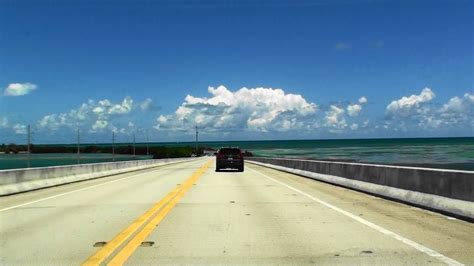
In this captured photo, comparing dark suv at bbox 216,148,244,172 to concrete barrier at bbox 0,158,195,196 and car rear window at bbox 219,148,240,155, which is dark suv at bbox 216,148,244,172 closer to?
car rear window at bbox 219,148,240,155

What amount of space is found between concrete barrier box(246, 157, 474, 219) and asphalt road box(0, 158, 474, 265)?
1.21 ft

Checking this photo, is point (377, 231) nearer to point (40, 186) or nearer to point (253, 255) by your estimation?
point (253, 255)

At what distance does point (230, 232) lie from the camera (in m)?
10.2

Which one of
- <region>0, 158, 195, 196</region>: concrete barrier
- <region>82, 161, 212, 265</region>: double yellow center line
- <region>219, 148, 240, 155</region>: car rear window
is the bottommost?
<region>82, 161, 212, 265</region>: double yellow center line

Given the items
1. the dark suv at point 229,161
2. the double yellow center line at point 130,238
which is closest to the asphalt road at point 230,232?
the double yellow center line at point 130,238

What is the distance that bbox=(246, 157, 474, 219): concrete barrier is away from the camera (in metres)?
11.9

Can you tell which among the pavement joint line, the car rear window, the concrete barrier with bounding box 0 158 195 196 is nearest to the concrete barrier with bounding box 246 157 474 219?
the pavement joint line

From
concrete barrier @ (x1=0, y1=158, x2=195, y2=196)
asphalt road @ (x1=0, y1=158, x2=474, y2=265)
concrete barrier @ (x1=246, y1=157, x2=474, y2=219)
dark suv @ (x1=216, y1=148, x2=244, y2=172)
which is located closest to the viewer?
asphalt road @ (x1=0, y1=158, x2=474, y2=265)

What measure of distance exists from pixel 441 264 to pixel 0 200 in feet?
46.3

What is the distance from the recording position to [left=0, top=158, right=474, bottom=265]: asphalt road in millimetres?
8023

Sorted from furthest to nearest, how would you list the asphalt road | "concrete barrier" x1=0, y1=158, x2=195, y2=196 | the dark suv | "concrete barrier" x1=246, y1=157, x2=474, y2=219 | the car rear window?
the car rear window, the dark suv, "concrete barrier" x1=0, y1=158, x2=195, y2=196, "concrete barrier" x1=246, y1=157, x2=474, y2=219, the asphalt road

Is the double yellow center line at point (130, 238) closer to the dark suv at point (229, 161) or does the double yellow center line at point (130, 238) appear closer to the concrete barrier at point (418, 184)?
the concrete barrier at point (418, 184)

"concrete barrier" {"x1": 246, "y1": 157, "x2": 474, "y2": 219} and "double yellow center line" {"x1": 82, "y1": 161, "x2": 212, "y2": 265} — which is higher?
"concrete barrier" {"x1": 246, "y1": 157, "x2": 474, "y2": 219}

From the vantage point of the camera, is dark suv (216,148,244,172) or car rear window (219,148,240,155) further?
car rear window (219,148,240,155)
